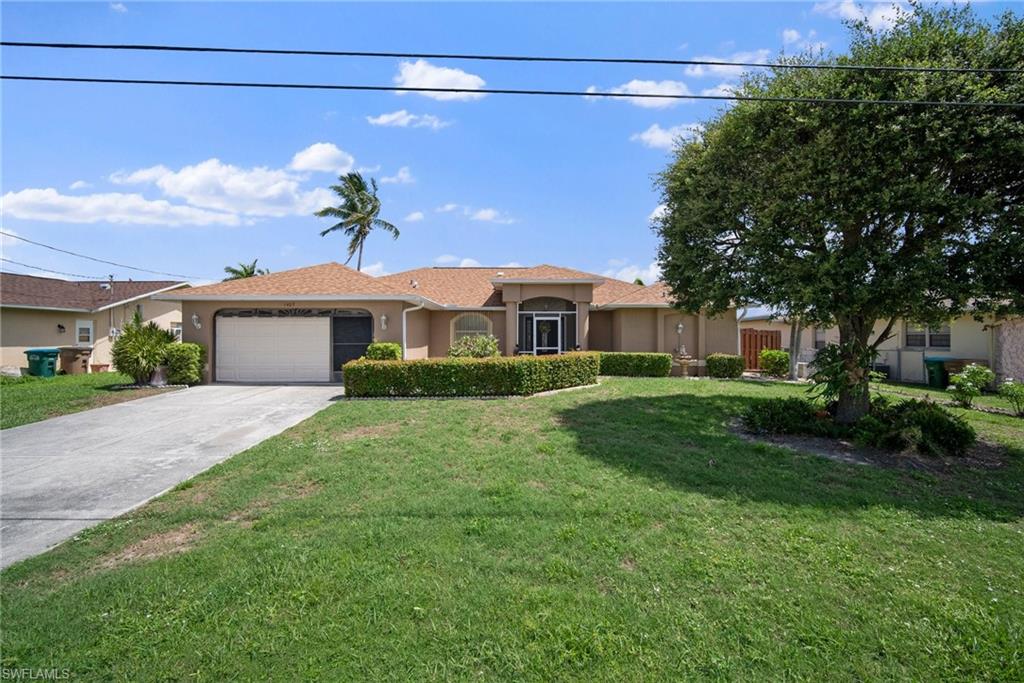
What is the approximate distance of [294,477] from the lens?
604 cm

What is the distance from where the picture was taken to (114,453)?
24.6ft

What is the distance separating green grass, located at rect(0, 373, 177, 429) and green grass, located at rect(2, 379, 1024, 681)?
7.75 meters

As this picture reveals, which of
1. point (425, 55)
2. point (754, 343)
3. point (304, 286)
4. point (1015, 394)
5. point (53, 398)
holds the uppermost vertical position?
point (425, 55)

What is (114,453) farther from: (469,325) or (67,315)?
(67,315)

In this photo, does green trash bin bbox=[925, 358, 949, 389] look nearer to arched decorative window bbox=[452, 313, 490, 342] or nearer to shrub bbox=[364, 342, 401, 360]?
arched decorative window bbox=[452, 313, 490, 342]

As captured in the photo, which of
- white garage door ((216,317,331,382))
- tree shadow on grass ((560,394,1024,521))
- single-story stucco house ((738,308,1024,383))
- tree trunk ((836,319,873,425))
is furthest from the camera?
white garage door ((216,317,331,382))

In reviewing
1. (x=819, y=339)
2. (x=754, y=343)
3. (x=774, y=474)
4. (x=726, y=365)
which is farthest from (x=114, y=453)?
(x=819, y=339)

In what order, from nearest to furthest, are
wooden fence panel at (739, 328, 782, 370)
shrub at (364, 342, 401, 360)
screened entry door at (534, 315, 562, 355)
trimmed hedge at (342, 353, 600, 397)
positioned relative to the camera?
trimmed hedge at (342, 353, 600, 397) → shrub at (364, 342, 401, 360) → screened entry door at (534, 315, 562, 355) → wooden fence panel at (739, 328, 782, 370)

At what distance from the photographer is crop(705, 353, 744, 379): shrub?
695 inches

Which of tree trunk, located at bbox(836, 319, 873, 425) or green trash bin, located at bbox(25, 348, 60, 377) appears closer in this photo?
tree trunk, located at bbox(836, 319, 873, 425)

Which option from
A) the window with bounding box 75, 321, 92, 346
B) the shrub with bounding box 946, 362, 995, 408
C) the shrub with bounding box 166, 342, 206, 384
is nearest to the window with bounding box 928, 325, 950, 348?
the shrub with bounding box 946, 362, 995, 408

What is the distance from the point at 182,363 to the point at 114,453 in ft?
25.9

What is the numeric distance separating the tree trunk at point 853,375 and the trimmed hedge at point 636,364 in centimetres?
797

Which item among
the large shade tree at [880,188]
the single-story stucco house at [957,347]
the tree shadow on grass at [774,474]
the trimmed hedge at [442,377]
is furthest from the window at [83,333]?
the single-story stucco house at [957,347]
